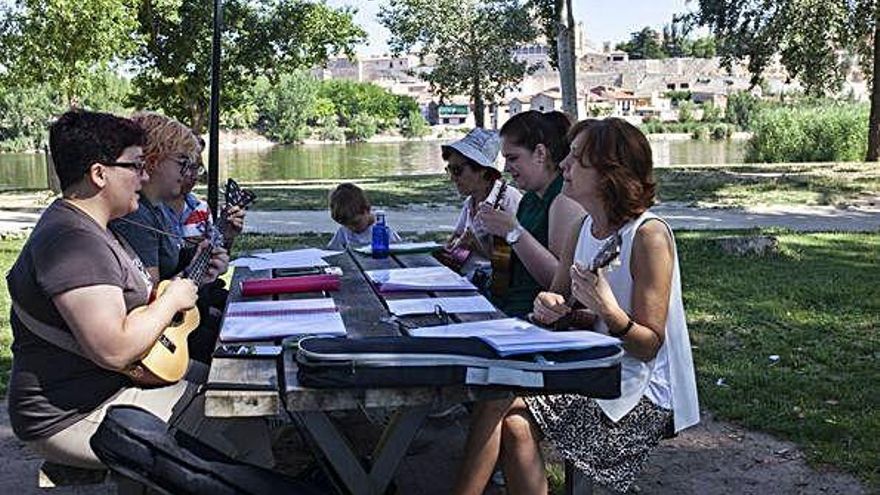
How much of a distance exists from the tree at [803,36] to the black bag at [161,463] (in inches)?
778

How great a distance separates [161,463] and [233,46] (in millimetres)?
24462

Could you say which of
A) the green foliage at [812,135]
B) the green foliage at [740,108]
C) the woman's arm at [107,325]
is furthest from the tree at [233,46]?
the green foliage at [740,108]

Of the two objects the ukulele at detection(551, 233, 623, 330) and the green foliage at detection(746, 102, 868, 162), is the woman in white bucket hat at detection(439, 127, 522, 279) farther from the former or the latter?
the green foliage at detection(746, 102, 868, 162)

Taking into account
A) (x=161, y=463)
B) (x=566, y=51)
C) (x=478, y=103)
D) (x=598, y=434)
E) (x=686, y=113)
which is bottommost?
(x=598, y=434)

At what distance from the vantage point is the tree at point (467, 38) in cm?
3544

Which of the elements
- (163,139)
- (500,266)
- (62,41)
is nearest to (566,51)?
(62,41)

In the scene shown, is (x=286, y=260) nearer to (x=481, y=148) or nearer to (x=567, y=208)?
(x=481, y=148)

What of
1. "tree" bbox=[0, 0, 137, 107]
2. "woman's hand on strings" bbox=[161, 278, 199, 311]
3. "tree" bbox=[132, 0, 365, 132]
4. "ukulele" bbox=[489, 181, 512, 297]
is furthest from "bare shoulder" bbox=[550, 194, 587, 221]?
"tree" bbox=[132, 0, 365, 132]

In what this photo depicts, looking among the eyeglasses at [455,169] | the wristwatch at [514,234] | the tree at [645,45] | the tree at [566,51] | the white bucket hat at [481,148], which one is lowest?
the wristwatch at [514,234]

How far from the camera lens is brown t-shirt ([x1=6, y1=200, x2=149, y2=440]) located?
275 cm

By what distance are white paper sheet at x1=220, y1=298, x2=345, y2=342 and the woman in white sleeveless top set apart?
1.85 ft

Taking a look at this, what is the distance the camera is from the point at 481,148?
15.3 feet

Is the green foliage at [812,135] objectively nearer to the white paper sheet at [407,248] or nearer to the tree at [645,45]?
the white paper sheet at [407,248]

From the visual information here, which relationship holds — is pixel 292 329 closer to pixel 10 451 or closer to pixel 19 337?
pixel 19 337
